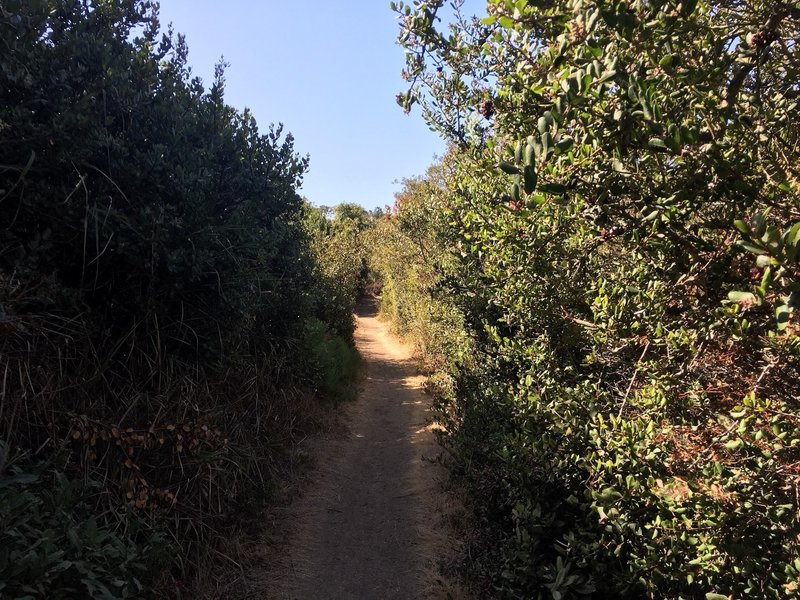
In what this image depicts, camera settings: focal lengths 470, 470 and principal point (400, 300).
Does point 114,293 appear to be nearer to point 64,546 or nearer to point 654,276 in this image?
point 64,546

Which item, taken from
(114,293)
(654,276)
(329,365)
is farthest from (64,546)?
(329,365)

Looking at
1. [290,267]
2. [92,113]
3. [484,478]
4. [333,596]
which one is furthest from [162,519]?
[290,267]

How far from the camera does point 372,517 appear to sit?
6105 mm

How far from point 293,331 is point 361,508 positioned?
3004 millimetres

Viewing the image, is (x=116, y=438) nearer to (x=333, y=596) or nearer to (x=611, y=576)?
(x=333, y=596)

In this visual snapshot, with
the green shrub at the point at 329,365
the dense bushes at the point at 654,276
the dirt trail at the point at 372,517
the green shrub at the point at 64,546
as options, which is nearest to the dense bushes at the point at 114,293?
the green shrub at the point at 64,546

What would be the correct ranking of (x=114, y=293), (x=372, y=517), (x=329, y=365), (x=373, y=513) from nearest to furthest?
(x=114, y=293) → (x=372, y=517) → (x=373, y=513) → (x=329, y=365)

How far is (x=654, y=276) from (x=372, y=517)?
4.88m

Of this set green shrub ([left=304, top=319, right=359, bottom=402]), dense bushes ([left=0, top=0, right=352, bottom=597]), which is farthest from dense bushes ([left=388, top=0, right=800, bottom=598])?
green shrub ([left=304, top=319, right=359, bottom=402])

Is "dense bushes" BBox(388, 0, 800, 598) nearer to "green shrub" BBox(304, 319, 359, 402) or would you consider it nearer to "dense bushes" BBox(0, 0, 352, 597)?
"dense bushes" BBox(0, 0, 352, 597)

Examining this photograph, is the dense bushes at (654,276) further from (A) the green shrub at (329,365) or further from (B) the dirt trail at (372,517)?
(A) the green shrub at (329,365)

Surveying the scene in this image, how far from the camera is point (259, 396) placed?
658 cm

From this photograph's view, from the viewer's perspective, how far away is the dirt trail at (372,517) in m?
4.75

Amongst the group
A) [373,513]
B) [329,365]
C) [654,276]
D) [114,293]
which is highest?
[654,276]
